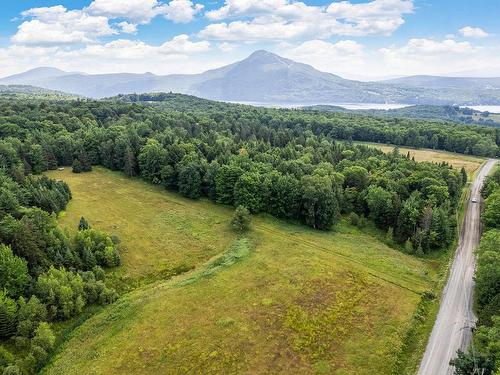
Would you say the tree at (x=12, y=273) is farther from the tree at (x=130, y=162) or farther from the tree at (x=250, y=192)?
the tree at (x=130, y=162)

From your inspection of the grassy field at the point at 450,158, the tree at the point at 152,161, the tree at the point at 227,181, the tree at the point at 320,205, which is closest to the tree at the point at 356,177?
the tree at the point at 320,205

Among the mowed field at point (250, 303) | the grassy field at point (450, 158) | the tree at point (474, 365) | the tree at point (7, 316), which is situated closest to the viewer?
the tree at point (474, 365)

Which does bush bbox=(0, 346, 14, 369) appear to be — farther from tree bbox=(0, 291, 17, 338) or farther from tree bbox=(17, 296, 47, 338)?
tree bbox=(0, 291, 17, 338)

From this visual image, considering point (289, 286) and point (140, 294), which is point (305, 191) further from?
point (140, 294)

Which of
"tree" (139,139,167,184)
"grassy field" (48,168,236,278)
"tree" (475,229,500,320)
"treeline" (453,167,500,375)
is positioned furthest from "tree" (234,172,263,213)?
"tree" (475,229,500,320)

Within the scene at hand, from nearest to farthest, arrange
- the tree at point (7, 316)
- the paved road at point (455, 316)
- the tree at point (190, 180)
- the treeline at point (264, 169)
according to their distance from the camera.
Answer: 1. the paved road at point (455, 316)
2. the tree at point (7, 316)
3. the treeline at point (264, 169)
4. the tree at point (190, 180)

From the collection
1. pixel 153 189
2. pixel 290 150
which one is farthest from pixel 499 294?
pixel 153 189
